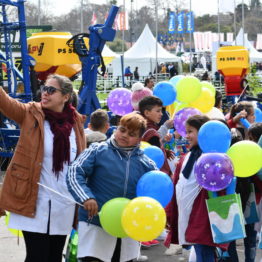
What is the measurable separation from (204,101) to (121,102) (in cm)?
105

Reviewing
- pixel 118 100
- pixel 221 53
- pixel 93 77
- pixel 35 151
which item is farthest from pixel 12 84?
pixel 35 151

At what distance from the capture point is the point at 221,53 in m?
15.7

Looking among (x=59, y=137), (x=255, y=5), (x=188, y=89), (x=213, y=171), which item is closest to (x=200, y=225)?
(x=213, y=171)

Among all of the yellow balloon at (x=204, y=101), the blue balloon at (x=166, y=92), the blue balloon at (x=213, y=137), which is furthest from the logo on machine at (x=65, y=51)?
the blue balloon at (x=213, y=137)

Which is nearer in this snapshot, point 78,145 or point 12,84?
point 78,145

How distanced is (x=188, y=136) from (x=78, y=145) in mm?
902

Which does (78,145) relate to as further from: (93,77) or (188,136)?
(93,77)

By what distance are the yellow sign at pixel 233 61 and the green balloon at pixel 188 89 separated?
7.48 m

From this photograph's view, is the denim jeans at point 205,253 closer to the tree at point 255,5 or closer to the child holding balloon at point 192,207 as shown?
the child holding balloon at point 192,207

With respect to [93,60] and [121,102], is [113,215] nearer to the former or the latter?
[121,102]

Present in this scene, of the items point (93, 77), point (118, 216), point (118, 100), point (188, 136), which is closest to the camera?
point (118, 216)

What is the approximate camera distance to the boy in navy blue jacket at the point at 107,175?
13.4 ft

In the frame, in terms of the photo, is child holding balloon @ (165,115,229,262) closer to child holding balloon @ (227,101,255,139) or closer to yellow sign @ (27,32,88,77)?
child holding balloon @ (227,101,255,139)

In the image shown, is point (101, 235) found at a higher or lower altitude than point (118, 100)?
lower
